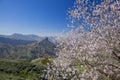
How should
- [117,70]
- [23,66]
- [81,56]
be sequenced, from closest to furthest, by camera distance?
[117,70] → [81,56] → [23,66]

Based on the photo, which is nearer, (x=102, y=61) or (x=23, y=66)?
(x=102, y=61)

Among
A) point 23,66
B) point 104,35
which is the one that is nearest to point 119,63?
point 104,35

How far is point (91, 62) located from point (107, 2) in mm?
4371

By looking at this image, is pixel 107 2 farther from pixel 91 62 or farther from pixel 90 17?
pixel 91 62

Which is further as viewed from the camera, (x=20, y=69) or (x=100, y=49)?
(x=20, y=69)

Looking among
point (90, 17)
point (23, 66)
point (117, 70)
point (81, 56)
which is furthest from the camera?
point (23, 66)

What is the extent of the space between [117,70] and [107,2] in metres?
4.81

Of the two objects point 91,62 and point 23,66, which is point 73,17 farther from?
point 23,66

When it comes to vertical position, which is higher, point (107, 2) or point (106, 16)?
point (107, 2)

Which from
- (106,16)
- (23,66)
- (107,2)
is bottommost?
(23,66)

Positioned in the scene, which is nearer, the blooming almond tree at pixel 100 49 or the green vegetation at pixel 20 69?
the blooming almond tree at pixel 100 49

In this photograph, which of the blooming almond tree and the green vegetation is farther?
the green vegetation

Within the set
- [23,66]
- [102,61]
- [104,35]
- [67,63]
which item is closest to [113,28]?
[104,35]

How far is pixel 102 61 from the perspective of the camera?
14906 millimetres
